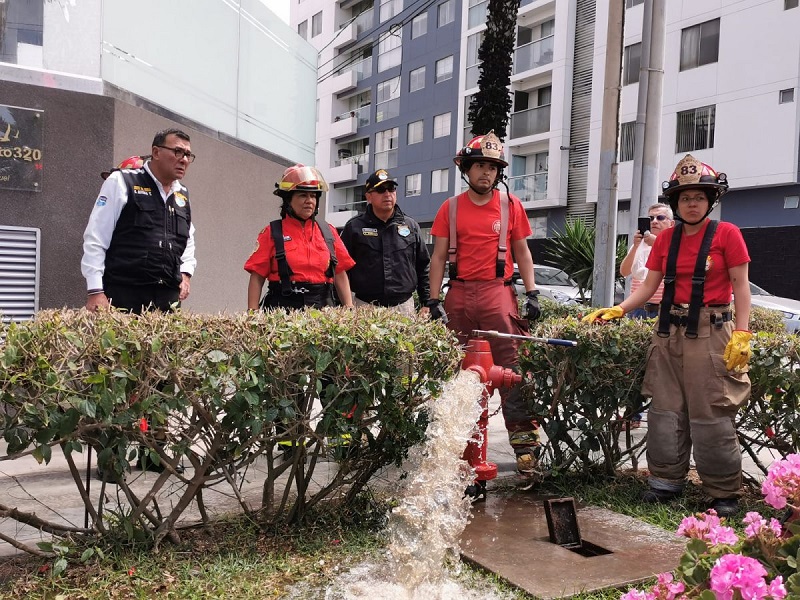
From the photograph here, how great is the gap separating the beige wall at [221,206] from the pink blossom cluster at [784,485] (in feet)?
19.6

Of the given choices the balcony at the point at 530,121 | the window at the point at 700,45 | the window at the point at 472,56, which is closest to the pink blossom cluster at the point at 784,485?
the window at the point at 700,45

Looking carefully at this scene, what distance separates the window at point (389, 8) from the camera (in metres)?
41.9

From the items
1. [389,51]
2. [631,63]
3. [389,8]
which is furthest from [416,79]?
[631,63]

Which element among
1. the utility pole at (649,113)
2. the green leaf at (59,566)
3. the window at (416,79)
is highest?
the window at (416,79)

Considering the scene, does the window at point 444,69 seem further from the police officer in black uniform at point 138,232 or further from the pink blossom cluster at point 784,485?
the pink blossom cluster at point 784,485

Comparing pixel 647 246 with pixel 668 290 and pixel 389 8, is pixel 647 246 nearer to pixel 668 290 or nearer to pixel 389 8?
pixel 668 290

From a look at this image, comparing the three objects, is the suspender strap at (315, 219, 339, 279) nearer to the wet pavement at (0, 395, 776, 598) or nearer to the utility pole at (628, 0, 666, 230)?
the wet pavement at (0, 395, 776, 598)

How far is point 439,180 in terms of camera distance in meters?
37.2

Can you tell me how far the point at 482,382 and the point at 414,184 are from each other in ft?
116

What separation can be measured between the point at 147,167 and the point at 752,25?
2211 centimetres

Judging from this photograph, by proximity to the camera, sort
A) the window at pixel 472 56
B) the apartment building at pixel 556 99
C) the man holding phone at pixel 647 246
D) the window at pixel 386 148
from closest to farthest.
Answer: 1. the man holding phone at pixel 647 246
2. the apartment building at pixel 556 99
3. the window at pixel 472 56
4. the window at pixel 386 148

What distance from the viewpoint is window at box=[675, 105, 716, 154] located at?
23766 millimetres

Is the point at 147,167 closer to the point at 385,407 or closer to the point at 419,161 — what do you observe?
the point at 385,407

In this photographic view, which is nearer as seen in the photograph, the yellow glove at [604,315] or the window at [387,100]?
the yellow glove at [604,315]
